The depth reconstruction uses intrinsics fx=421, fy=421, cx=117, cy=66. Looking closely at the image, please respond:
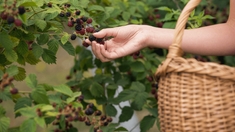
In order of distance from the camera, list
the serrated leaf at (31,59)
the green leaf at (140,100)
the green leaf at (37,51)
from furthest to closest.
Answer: the green leaf at (140,100), the serrated leaf at (31,59), the green leaf at (37,51)

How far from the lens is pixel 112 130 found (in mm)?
2047

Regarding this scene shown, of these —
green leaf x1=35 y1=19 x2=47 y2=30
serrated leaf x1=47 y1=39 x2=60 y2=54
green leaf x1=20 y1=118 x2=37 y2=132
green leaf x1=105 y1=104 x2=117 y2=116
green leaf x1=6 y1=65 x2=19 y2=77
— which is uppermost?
green leaf x1=35 y1=19 x2=47 y2=30

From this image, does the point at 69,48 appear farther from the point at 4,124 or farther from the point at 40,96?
the point at 4,124

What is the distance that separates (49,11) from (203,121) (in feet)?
2.74

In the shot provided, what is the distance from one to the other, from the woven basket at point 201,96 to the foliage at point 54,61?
39 centimetres

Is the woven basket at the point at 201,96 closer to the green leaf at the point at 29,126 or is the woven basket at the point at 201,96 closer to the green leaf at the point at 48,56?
the green leaf at the point at 29,126

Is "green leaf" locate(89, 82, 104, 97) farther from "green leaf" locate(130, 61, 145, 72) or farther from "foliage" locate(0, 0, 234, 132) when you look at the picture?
"green leaf" locate(130, 61, 145, 72)

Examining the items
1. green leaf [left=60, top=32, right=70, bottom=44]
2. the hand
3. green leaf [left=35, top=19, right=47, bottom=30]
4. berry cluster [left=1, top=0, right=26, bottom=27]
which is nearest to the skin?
the hand

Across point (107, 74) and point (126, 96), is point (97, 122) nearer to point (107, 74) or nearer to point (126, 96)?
point (126, 96)

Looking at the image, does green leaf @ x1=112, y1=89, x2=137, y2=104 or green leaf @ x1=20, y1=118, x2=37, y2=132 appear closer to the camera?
green leaf @ x1=20, y1=118, x2=37, y2=132

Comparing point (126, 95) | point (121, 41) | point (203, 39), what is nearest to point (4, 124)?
point (121, 41)

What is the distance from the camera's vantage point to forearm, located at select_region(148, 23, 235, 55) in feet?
6.61

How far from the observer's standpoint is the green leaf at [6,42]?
6.06ft

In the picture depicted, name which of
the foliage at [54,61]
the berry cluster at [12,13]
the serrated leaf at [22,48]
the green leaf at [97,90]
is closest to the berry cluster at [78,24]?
the foliage at [54,61]
